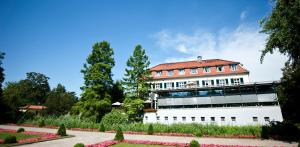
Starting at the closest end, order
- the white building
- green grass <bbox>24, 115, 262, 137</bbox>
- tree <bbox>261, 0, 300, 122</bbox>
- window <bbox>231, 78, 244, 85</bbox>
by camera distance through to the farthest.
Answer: tree <bbox>261, 0, 300, 122</bbox>, green grass <bbox>24, 115, 262, 137</bbox>, the white building, window <bbox>231, 78, 244, 85</bbox>

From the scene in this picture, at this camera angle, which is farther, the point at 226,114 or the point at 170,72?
the point at 170,72

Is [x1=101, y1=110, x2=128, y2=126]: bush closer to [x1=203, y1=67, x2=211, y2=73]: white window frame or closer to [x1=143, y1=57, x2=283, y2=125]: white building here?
[x1=143, y1=57, x2=283, y2=125]: white building

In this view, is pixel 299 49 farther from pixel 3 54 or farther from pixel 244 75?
pixel 3 54

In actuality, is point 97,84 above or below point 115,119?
above

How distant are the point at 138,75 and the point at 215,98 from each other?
1579 centimetres

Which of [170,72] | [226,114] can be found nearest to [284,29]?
[226,114]

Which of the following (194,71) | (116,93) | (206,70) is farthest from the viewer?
(116,93)

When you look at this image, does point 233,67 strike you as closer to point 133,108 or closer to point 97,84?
point 133,108

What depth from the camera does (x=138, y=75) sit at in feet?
126

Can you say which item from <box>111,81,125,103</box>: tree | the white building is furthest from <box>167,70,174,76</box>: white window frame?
<box>111,81,125,103</box>: tree

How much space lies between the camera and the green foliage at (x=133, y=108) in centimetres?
3556

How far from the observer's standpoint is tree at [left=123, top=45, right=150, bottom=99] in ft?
124

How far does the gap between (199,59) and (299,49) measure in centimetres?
3711

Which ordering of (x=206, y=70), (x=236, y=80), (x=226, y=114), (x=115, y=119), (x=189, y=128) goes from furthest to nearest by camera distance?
(x=206, y=70) < (x=236, y=80) < (x=115, y=119) < (x=226, y=114) < (x=189, y=128)
